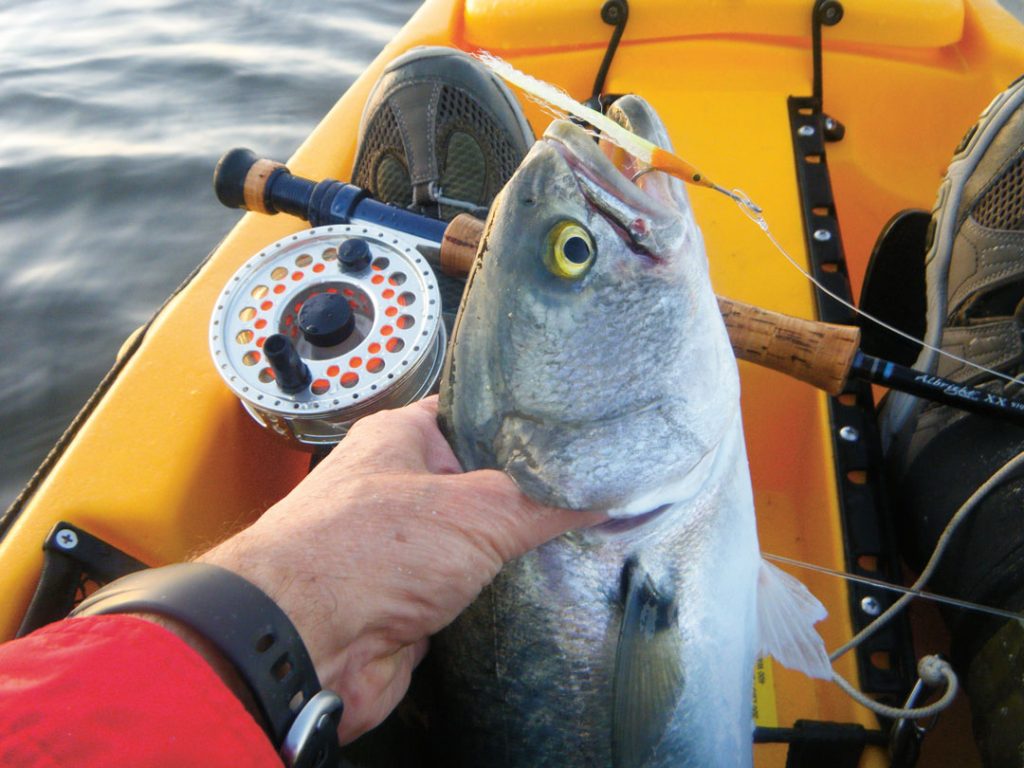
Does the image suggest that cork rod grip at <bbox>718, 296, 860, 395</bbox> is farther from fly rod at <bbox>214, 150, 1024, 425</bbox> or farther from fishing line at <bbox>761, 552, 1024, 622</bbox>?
fishing line at <bbox>761, 552, 1024, 622</bbox>

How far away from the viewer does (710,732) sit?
5.38ft

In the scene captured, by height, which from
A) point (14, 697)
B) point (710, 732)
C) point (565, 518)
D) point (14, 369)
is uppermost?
point (14, 697)

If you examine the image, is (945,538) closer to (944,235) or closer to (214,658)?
(944,235)

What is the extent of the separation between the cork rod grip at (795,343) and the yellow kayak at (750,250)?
0.43 m

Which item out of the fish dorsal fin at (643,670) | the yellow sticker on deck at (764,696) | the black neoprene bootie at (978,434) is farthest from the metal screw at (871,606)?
the fish dorsal fin at (643,670)

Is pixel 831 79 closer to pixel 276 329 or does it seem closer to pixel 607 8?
pixel 607 8

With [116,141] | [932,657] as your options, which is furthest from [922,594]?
[116,141]

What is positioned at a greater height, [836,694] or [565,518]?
[565,518]

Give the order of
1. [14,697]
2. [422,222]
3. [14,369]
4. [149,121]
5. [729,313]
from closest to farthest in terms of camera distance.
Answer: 1. [14,697]
2. [729,313]
3. [422,222]
4. [14,369]
5. [149,121]

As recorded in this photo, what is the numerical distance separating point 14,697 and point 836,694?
1.97 meters

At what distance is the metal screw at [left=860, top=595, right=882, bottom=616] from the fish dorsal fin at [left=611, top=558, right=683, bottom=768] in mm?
734

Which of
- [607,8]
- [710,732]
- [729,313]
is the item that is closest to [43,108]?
[607,8]

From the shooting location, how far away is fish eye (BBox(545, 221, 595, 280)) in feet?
4.80

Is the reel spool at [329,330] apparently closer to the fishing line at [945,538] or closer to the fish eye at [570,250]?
the fish eye at [570,250]
